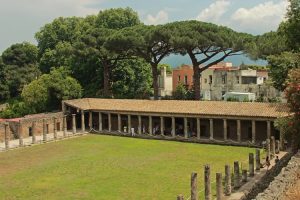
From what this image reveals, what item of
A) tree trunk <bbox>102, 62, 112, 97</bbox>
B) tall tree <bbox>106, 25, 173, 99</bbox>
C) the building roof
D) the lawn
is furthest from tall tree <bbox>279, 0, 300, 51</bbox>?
tree trunk <bbox>102, 62, 112, 97</bbox>

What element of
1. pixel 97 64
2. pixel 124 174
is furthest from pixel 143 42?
pixel 124 174

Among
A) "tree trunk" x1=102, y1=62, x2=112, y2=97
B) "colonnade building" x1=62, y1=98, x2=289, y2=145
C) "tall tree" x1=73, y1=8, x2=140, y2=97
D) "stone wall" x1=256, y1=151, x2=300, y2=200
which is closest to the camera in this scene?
"stone wall" x1=256, y1=151, x2=300, y2=200

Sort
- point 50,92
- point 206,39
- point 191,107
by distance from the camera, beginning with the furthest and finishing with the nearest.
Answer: point 50,92, point 206,39, point 191,107

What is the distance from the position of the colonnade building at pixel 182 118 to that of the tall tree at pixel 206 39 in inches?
323

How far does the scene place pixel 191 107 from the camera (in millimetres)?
47719

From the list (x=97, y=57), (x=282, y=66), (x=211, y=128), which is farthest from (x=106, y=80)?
(x=282, y=66)

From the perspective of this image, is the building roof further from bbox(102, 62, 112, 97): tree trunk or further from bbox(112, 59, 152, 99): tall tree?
bbox(112, 59, 152, 99): tall tree

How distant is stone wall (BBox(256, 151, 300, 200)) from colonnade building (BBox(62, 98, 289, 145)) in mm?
19519

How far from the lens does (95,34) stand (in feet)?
203

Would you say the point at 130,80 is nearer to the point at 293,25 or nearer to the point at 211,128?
the point at 211,128

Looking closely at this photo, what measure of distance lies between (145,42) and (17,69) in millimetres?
30538

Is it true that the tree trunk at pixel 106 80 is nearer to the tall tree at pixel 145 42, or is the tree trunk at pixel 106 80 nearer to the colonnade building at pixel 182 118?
the tall tree at pixel 145 42

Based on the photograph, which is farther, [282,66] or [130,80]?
[130,80]

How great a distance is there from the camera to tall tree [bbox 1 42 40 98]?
255 feet
